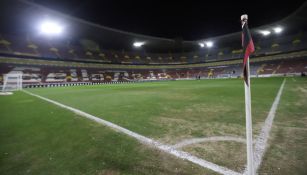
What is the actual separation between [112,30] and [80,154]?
44351 mm

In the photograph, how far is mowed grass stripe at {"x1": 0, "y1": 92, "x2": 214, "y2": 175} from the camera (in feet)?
7.74

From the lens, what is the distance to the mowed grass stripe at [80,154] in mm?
2359

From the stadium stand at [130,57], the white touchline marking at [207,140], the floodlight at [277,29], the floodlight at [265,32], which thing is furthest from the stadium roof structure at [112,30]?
the white touchline marking at [207,140]

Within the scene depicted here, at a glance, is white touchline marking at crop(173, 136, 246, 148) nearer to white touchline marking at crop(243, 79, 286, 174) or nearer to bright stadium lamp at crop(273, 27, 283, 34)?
white touchline marking at crop(243, 79, 286, 174)

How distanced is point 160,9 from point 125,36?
16.5m

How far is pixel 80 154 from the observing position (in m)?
2.88

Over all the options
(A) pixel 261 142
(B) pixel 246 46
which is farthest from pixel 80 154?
(A) pixel 261 142

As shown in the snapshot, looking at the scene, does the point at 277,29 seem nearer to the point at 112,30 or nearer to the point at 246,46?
the point at 112,30

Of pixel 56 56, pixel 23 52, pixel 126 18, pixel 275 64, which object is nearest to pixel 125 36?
pixel 126 18

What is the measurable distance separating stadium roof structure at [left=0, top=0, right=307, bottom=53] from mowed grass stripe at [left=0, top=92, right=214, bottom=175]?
31.6 meters

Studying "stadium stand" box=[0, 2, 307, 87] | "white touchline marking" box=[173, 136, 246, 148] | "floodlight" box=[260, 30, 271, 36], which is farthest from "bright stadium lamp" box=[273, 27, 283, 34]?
"white touchline marking" box=[173, 136, 246, 148]

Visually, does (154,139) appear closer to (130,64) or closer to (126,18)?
(126,18)

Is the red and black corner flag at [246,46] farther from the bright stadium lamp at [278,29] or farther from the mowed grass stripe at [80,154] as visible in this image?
the bright stadium lamp at [278,29]

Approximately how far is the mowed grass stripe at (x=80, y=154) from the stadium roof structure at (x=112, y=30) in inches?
1245
